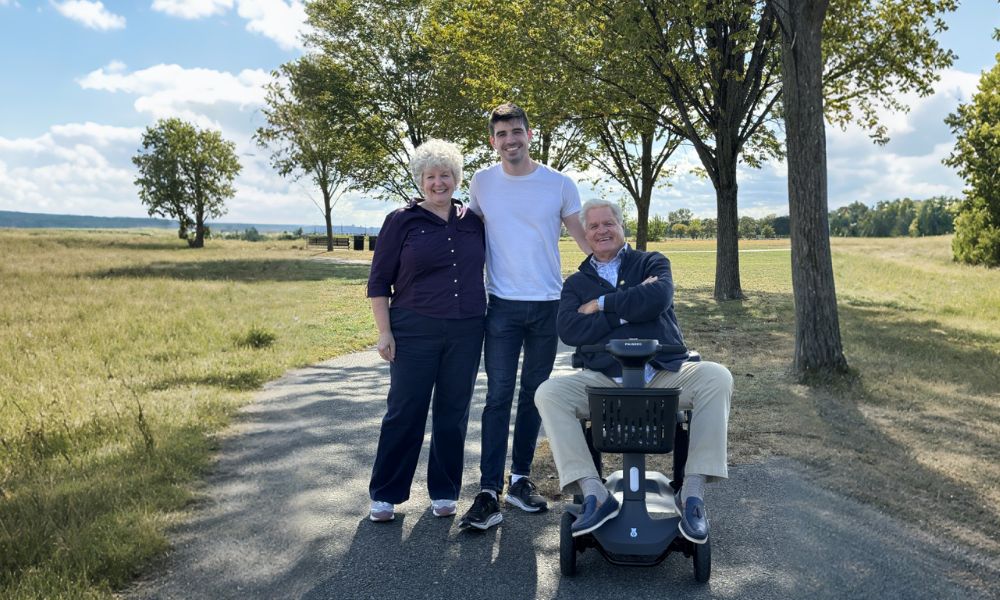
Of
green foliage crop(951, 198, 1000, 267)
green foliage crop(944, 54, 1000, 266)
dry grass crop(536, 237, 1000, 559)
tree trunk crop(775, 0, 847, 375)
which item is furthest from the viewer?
green foliage crop(951, 198, 1000, 267)

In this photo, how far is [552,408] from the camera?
3.71 meters

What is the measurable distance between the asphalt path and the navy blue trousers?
0.26 m

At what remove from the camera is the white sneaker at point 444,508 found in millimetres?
4383

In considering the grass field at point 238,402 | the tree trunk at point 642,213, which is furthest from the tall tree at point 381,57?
the grass field at point 238,402

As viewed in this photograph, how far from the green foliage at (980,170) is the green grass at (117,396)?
1780 cm

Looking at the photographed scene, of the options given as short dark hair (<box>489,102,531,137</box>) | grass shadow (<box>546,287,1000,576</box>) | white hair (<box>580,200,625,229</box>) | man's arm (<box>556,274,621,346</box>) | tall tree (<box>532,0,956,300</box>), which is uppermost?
tall tree (<box>532,0,956,300</box>)

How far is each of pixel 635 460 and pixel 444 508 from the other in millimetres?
1436

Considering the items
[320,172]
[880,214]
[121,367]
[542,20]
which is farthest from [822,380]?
[880,214]

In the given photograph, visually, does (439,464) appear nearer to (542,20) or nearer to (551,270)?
(551,270)

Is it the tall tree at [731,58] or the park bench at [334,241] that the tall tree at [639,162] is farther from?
the park bench at [334,241]

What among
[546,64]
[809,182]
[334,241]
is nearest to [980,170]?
[546,64]

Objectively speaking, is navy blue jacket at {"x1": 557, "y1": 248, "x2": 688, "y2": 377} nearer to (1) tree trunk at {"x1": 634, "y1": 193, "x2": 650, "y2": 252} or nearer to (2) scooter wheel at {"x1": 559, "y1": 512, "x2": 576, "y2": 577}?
(2) scooter wheel at {"x1": 559, "y1": 512, "x2": 576, "y2": 577}

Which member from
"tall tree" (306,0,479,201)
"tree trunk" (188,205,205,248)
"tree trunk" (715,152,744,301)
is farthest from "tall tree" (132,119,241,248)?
"tree trunk" (715,152,744,301)

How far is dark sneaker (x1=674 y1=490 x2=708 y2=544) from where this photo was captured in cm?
336
